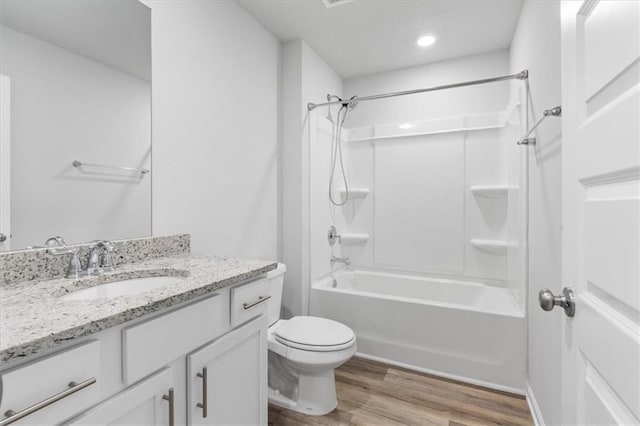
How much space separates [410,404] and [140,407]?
154cm

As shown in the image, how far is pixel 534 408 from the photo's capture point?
1.72m

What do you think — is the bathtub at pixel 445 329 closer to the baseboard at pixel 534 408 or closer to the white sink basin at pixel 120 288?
the baseboard at pixel 534 408

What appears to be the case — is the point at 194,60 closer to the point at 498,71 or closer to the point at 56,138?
the point at 56,138

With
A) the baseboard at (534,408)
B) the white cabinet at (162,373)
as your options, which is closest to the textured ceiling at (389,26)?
the white cabinet at (162,373)

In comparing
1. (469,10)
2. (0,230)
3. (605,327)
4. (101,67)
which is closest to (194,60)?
(101,67)

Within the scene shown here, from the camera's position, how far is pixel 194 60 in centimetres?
173

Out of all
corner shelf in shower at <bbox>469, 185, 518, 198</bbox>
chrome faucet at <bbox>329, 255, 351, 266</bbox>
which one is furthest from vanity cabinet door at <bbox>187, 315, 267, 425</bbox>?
corner shelf in shower at <bbox>469, 185, 518, 198</bbox>

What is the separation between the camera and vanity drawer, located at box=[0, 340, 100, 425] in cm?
59

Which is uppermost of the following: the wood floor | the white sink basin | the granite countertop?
the granite countertop

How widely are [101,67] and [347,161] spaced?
7.59ft

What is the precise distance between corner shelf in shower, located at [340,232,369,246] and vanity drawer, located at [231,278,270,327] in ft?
6.18

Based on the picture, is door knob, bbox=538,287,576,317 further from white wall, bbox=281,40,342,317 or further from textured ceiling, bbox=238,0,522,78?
textured ceiling, bbox=238,0,522,78

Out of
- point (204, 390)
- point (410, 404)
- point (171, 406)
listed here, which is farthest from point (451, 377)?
point (171, 406)

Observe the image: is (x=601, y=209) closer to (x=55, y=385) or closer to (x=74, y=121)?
(x=55, y=385)
